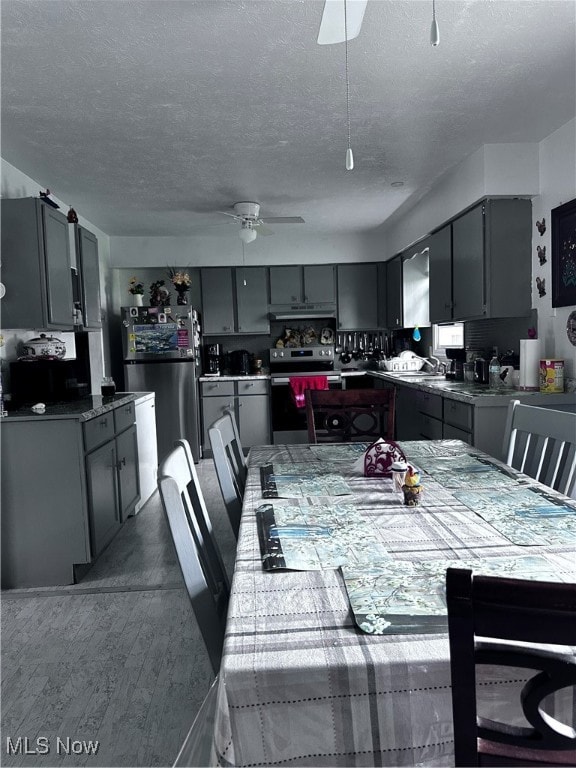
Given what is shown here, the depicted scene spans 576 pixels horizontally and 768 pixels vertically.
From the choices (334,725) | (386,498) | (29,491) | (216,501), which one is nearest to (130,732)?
(386,498)

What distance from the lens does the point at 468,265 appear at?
3984 mm

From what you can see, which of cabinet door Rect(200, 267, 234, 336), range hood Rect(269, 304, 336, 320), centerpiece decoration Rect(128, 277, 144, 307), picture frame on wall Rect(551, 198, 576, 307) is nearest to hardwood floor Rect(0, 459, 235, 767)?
picture frame on wall Rect(551, 198, 576, 307)

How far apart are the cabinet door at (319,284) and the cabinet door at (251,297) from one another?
494 mm

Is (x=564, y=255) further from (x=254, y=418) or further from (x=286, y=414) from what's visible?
(x=254, y=418)

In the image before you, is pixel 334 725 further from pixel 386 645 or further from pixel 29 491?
pixel 29 491

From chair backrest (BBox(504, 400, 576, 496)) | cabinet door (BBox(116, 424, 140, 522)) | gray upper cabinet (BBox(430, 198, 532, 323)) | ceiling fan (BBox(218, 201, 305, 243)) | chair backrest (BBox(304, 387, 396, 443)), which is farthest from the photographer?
ceiling fan (BBox(218, 201, 305, 243))

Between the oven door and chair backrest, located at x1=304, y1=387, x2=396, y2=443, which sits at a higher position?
chair backrest, located at x1=304, y1=387, x2=396, y2=443

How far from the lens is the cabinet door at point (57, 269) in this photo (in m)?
3.27

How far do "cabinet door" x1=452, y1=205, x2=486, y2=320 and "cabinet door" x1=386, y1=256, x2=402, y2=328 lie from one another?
157 cm

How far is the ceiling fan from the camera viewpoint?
181 inches

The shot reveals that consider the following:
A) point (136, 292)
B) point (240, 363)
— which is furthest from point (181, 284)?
point (240, 363)

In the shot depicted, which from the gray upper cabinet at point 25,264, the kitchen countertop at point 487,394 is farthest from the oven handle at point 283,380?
the gray upper cabinet at point 25,264

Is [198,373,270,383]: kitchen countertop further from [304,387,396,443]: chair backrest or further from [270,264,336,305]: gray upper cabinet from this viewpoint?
[304,387,396,443]: chair backrest

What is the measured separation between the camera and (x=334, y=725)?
31.0 inches
